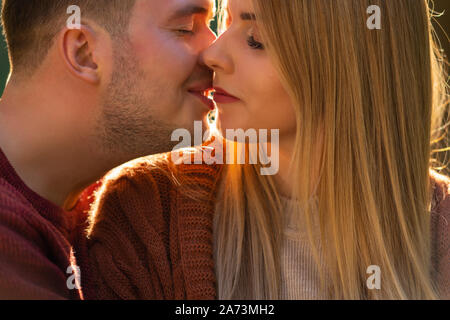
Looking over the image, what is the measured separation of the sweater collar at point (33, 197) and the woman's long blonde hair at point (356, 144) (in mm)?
432

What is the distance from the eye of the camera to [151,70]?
1.68m

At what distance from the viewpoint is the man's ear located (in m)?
1.61

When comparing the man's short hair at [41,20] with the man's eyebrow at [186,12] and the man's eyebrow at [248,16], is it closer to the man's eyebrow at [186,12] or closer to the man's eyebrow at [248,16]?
the man's eyebrow at [186,12]

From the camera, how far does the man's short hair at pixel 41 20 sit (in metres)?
1.61

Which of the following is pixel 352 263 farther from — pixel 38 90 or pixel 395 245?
pixel 38 90

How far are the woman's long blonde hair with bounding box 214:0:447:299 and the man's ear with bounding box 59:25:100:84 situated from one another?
0.47 meters

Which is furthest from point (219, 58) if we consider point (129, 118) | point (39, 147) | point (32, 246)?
point (32, 246)

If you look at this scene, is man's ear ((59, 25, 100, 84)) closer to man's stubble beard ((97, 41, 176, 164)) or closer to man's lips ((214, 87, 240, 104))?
man's stubble beard ((97, 41, 176, 164))

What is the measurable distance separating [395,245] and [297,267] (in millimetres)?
262

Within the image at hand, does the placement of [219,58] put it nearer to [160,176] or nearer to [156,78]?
[156,78]

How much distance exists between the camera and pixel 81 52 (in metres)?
1.64

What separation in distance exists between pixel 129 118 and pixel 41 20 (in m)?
0.35

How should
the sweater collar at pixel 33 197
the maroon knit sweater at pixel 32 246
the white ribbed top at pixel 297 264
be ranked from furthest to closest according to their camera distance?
the white ribbed top at pixel 297 264 < the sweater collar at pixel 33 197 < the maroon knit sweater at pixel 32 246

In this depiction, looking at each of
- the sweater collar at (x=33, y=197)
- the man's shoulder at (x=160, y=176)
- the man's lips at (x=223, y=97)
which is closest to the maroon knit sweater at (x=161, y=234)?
the man's shoulder at (x=160, y=176)
